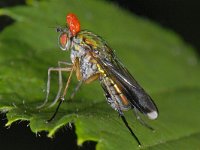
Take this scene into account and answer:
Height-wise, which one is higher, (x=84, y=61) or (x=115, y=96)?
(x=84, y=61)

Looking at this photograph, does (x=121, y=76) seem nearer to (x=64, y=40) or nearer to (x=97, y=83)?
(x=64, y=40)

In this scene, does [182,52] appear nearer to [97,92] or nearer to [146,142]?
[97,92]

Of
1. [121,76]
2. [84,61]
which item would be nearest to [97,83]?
[84,61]

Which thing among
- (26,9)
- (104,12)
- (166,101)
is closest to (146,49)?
(104,12)

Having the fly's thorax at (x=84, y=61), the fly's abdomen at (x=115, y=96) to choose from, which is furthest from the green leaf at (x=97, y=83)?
the fly's thorax at (x=84, y=61)

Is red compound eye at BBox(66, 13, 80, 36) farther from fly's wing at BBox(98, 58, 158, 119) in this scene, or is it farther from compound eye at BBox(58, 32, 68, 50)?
fly's wing at BBox(98, 58, 158, 119)

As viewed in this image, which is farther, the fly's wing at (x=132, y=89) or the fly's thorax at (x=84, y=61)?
the fly's thorax at (x=84, y=61)

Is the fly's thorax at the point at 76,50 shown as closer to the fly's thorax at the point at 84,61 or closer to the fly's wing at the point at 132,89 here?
the fly's thorax at the point at 84,61

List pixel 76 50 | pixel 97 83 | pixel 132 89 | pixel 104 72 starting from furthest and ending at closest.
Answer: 1. pixel 97 83
2. pixel 76 50
3. pixel 104 72
4. pixel 132 89
